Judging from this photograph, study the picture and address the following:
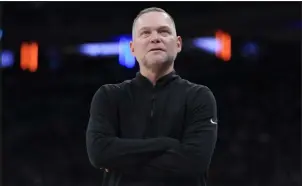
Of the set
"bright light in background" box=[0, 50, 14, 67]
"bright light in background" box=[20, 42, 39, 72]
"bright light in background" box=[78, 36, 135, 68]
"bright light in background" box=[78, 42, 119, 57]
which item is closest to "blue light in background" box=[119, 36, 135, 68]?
"bright light in background" box=[78, 36, 135, 68]

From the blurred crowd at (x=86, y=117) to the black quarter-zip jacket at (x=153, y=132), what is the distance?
14.1 feet

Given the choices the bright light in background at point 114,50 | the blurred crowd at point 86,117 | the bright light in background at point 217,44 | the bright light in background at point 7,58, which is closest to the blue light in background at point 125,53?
the bright light in background at point 114,50

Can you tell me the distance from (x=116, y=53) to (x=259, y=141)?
203 centimetres

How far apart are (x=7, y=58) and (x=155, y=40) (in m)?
4.61

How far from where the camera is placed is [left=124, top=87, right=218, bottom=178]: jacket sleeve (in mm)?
1462

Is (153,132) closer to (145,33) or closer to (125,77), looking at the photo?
(145,33)

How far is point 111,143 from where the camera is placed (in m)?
1.49

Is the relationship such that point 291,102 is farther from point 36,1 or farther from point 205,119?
point 205,119

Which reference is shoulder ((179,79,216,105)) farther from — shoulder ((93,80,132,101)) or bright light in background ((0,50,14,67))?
bright light in background ((0,50,14,67))

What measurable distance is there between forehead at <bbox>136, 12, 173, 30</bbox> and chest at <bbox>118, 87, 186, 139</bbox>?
20 cm

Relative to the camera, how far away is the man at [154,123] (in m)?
1.47

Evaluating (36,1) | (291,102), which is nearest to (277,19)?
(291,102)

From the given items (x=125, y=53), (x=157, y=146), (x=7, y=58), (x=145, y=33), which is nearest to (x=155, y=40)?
(x=145, y=33)

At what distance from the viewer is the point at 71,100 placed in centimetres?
622
